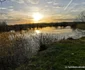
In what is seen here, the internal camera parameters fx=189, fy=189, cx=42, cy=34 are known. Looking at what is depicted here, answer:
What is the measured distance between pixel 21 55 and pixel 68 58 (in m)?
4.53

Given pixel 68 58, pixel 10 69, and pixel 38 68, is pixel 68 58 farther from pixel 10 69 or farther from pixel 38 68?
pixel 10 69

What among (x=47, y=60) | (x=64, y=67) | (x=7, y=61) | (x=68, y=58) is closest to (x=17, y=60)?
(x=7, y=61)

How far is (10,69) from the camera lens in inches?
406

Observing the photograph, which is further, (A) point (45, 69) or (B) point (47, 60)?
(B) point (47, 60)

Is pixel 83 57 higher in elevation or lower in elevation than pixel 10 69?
higher

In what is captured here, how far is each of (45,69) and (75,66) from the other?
4.24 feet

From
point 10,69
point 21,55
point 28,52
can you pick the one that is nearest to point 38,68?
point 10,69

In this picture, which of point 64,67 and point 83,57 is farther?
point 83,57

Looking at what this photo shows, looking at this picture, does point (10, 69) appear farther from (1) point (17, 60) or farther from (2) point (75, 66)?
(2) point (75, 66)

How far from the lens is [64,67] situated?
318 inches

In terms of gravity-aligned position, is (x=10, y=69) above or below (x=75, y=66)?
below

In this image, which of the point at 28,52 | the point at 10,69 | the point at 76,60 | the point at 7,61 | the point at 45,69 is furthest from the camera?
the point at 28,52

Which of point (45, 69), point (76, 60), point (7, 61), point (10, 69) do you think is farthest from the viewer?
point (7, 61)

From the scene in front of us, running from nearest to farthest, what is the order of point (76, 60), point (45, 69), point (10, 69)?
point (45, 69), point (76, 60), point (10, 69)
